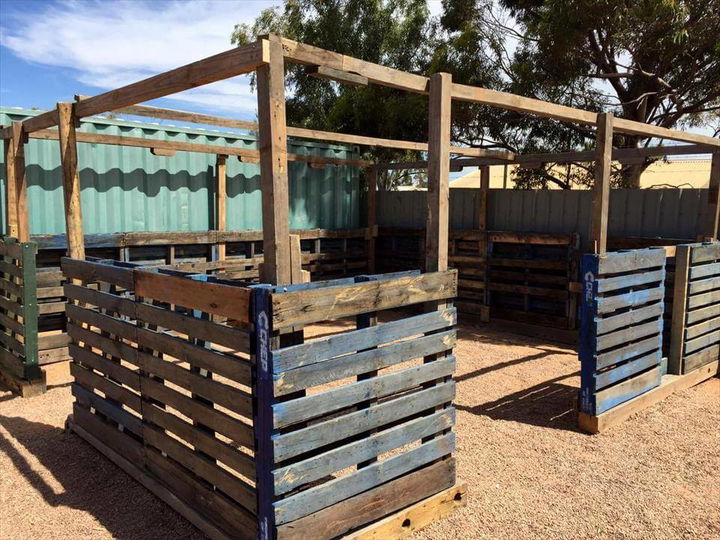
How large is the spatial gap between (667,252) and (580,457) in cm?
265

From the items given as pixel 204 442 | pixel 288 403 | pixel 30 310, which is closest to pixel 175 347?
pixel 204 442

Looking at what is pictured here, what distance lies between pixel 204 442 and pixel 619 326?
12.4 ft

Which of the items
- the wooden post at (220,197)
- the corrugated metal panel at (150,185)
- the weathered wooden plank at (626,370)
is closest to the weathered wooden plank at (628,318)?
the weathered wooden plank at (626,370)

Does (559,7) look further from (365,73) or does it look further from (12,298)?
(12,298)

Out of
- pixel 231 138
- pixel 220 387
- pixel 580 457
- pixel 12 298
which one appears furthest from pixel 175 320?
pixel 231 138

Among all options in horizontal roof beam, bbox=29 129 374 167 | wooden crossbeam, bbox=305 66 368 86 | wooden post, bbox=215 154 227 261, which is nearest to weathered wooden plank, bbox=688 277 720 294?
wooden crossbeam, bbox=305 66 368 86

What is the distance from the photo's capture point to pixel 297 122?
1773cm

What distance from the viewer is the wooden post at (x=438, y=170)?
12.0 ft

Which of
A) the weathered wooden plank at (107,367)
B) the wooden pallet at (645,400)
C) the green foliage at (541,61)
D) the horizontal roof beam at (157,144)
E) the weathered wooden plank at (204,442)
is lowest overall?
the wooden pallet at (645,400)

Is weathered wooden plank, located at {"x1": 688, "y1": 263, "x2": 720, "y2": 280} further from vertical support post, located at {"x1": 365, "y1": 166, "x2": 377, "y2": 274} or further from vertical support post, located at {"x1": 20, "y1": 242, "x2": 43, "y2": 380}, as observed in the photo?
vertical support post, located at {"x1": 20, "y1": 242, "x2": 43, "y2": 380}

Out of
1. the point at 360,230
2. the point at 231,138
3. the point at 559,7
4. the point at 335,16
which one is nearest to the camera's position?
the point at 231,138

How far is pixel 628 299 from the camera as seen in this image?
5316mm

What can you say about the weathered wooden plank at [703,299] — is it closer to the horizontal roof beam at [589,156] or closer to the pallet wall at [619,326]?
the pallet wall at [619,326]

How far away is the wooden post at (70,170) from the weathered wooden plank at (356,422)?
309cm
